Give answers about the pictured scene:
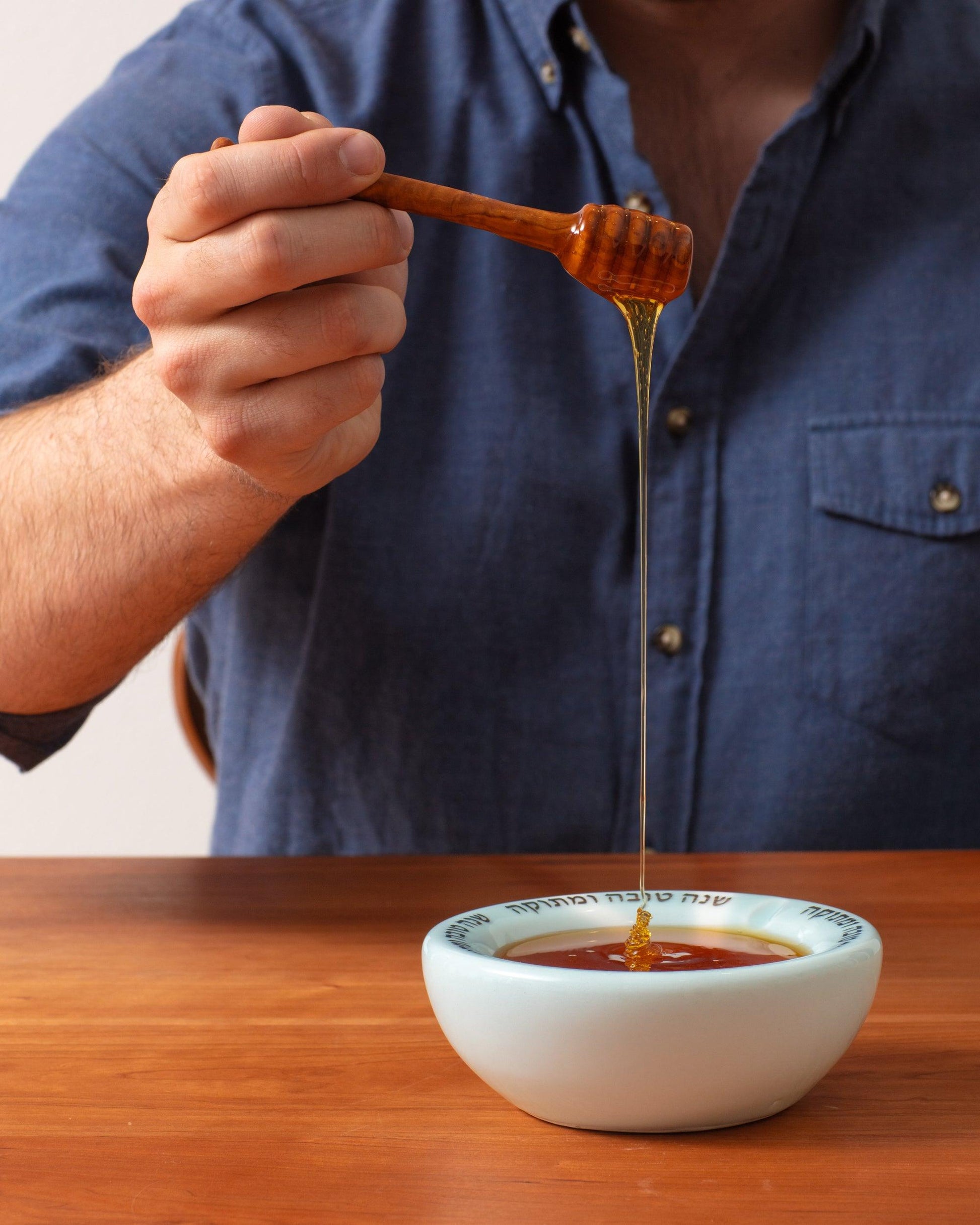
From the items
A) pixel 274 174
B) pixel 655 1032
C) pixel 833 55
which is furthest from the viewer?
pixel 833 55

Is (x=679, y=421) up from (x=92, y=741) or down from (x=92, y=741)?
up

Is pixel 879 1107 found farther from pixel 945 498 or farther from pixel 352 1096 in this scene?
pixel 945 498

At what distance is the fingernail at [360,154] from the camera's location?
0.68 meters

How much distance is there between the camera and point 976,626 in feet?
4.25

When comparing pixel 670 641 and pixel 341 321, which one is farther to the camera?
pixel 670 641

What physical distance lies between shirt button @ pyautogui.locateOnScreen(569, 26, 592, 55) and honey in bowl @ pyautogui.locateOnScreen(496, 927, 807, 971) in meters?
1.00

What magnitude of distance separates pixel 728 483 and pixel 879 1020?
2.36 ft

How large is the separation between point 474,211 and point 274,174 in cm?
11

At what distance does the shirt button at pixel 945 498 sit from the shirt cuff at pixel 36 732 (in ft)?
2.78

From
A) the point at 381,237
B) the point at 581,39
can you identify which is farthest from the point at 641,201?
the point at 381,237

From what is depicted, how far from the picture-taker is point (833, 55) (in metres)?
1.35

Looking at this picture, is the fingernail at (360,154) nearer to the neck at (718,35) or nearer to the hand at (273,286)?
the hand at (273,286)

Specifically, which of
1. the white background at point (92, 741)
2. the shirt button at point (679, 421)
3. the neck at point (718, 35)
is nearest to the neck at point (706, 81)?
the neck at point (718, 35)

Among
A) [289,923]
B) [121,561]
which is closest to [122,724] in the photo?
[121,561]
